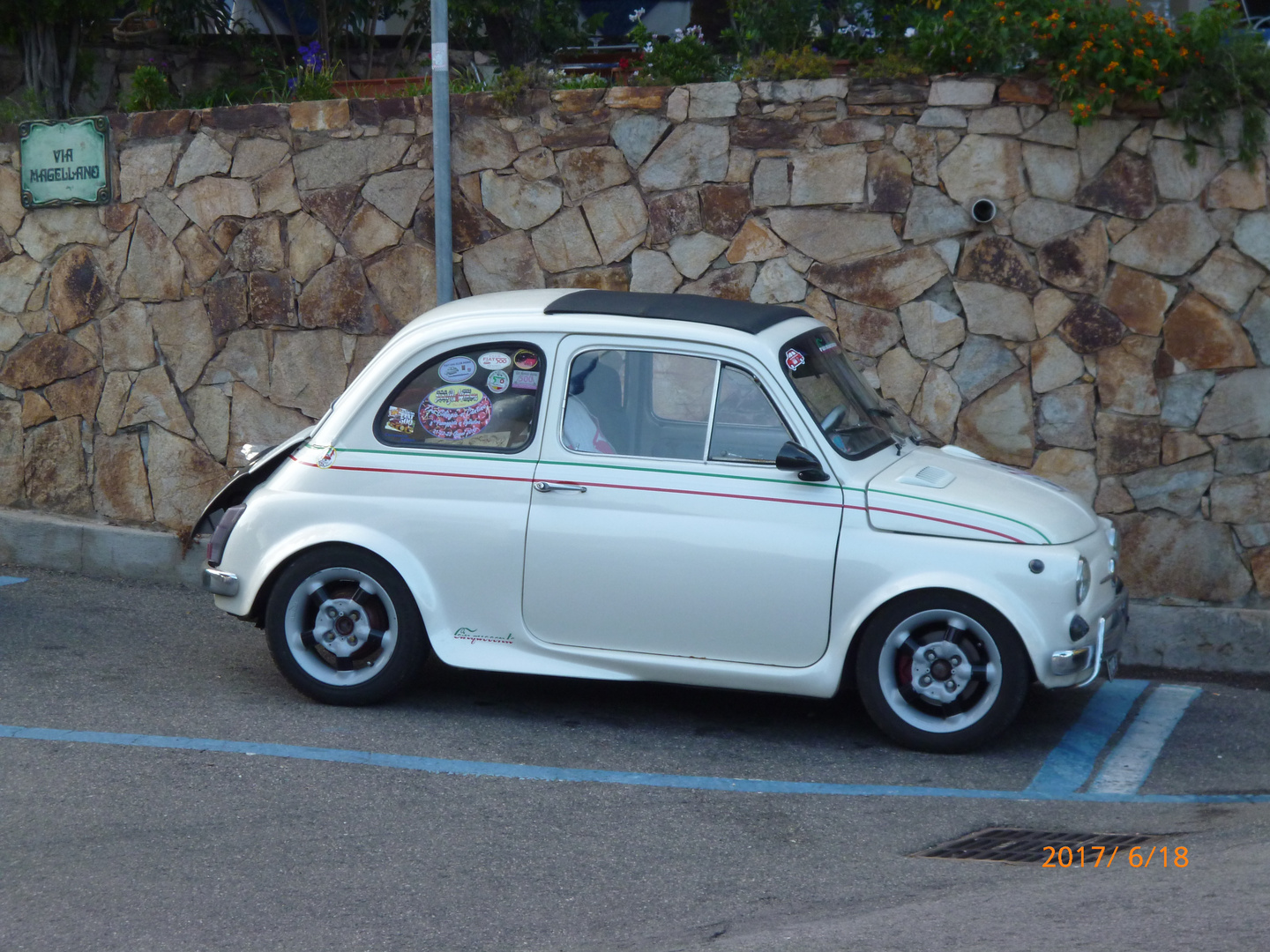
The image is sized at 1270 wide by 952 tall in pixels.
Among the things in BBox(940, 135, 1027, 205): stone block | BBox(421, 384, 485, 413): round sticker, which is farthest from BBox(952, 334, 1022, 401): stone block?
BBox(421, 384, 485, 413): round sticker

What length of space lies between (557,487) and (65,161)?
5148 millimetres

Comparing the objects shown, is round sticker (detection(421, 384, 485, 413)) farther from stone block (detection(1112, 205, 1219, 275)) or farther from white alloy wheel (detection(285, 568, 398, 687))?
stone block (detection(1112, 205, 1219, 275))

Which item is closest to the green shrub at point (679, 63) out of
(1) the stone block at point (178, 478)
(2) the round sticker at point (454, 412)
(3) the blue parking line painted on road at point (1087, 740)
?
(2) the round sticker at point (454, 412)

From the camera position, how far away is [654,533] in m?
5.40

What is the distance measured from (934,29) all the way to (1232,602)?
11.6 ft

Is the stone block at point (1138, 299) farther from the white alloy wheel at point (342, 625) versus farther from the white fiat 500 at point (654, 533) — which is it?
the white alloy wheel at point (342, 625)

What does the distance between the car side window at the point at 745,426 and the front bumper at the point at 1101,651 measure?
1.35 metres

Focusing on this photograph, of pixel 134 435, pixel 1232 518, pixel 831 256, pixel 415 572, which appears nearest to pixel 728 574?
pixel 415 572

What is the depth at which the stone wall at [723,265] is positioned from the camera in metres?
7.29

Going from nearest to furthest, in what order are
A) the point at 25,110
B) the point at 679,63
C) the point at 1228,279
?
the point at 1228,279, the point at 679,63, the point at 25,110

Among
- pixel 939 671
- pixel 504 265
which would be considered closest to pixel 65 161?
pixel 504 265

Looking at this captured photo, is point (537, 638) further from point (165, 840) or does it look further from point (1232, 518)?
point (1232, 518)

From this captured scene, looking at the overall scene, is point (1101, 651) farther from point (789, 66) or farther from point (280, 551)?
point (789, 66)

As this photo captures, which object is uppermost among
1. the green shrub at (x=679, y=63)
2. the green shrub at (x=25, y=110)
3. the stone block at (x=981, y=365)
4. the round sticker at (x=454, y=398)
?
the green shrub at (x=679, y=63)
